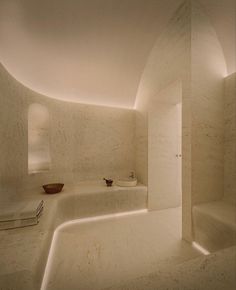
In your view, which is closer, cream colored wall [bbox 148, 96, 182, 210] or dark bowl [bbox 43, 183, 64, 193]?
dark bowl [bbox 43, 183, 64, 193]

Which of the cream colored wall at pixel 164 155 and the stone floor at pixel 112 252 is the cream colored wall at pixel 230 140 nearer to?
the stone floor at pixel 112 252

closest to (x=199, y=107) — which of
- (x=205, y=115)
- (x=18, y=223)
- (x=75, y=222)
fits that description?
(x=205, y=115)

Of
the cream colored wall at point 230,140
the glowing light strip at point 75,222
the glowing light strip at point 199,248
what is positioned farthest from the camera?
the cream colored wall at point 230,140

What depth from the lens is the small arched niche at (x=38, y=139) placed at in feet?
6.75

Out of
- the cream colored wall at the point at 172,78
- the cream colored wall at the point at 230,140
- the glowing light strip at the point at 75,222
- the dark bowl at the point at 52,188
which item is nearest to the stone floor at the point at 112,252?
the glowing light strip at the point at 75,222

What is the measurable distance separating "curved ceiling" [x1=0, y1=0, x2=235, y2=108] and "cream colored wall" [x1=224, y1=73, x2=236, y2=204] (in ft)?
1.02

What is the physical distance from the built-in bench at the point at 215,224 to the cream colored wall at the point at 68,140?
1.53 m

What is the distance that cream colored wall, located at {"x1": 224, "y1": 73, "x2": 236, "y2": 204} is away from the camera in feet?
4.53

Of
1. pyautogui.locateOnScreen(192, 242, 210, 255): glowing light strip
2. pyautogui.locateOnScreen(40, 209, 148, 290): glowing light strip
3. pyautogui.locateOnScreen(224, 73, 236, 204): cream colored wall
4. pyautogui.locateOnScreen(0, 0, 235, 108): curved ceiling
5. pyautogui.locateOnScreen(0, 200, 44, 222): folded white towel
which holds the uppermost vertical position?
pyautogui.locateOnScreen(0, 0, 235, 108): curved ceiling

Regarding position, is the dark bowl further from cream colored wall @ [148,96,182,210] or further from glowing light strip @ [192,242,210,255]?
glowing light strip @ [192,242,210,255]

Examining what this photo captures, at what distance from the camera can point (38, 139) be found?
2.17 meters


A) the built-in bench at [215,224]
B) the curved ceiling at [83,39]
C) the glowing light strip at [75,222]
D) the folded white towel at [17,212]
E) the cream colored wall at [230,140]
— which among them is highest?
the curved ceiling at [83,39]

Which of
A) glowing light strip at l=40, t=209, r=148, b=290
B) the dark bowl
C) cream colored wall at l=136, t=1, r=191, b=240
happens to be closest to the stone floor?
glowing light strip at l=40, t=209, r=148, b=290

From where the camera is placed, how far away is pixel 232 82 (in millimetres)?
1427
